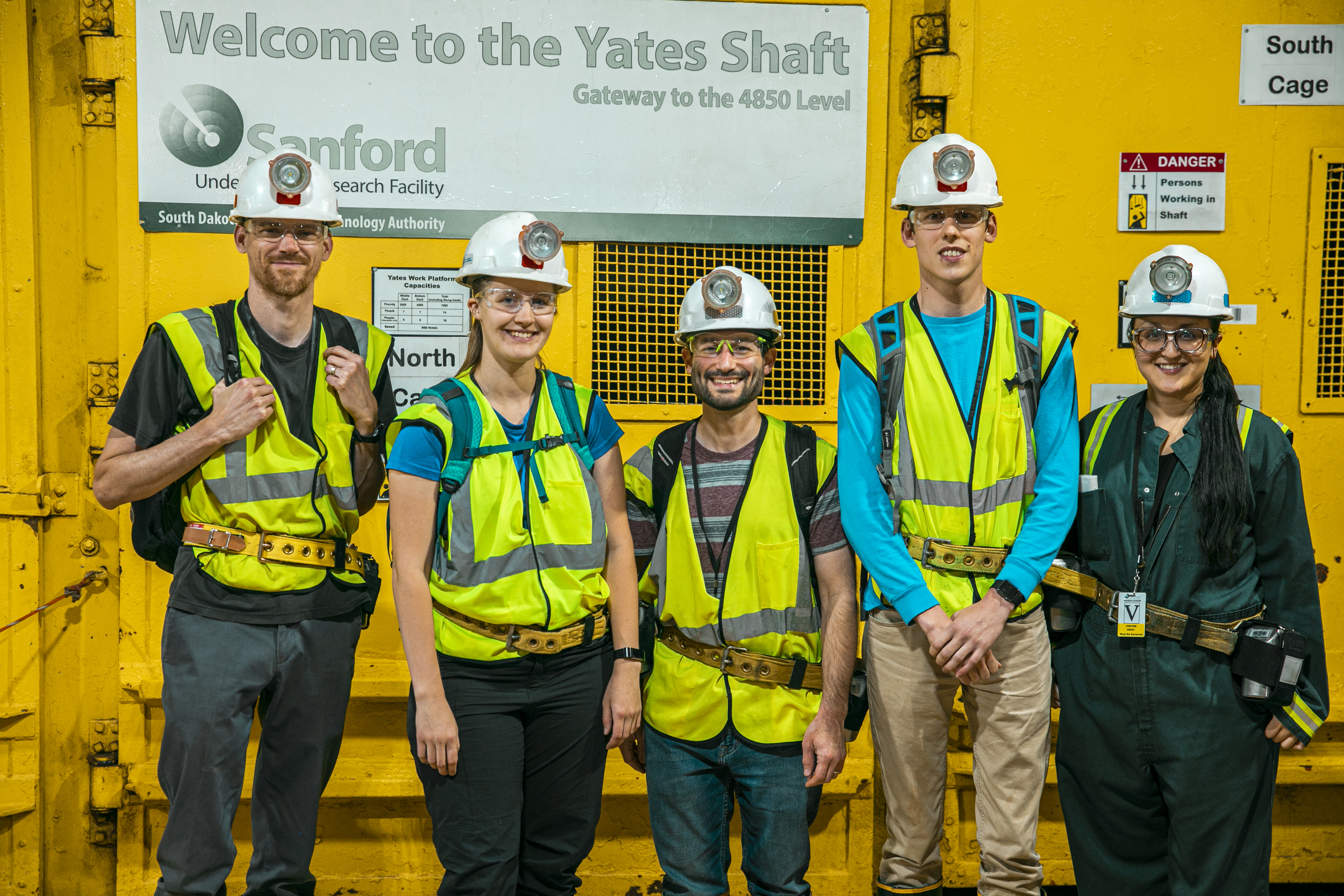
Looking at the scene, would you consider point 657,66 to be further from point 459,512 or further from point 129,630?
point 129,630

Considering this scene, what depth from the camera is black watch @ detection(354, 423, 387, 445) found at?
274cm

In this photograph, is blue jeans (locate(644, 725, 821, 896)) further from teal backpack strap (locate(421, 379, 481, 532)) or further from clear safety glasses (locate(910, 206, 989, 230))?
clear safety glasses (locate(910, 206, 989, 230))

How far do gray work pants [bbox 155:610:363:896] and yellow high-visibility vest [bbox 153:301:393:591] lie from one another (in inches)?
6.2

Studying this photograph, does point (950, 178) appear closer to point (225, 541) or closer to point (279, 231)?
point (279, 231)

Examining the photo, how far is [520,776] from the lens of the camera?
2.42 meters

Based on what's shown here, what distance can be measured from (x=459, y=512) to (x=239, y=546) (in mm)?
683

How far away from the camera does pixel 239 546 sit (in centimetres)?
260

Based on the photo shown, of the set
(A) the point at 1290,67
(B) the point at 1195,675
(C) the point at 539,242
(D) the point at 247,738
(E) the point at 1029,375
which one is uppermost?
(A) the point at 1290,67

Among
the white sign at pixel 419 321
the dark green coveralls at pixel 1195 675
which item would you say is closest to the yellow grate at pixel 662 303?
the white sign at pixel 419 321

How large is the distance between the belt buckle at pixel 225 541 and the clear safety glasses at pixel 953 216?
2.03 meters

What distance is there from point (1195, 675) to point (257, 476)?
8.29ft

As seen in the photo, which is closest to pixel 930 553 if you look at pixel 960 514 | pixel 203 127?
pixel 960 514

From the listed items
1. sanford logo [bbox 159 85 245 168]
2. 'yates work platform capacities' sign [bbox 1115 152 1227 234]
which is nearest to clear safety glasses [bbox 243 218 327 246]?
sanford logo [bbox 159 85 245 168]

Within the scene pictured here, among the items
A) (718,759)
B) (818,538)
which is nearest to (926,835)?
(718,759)
